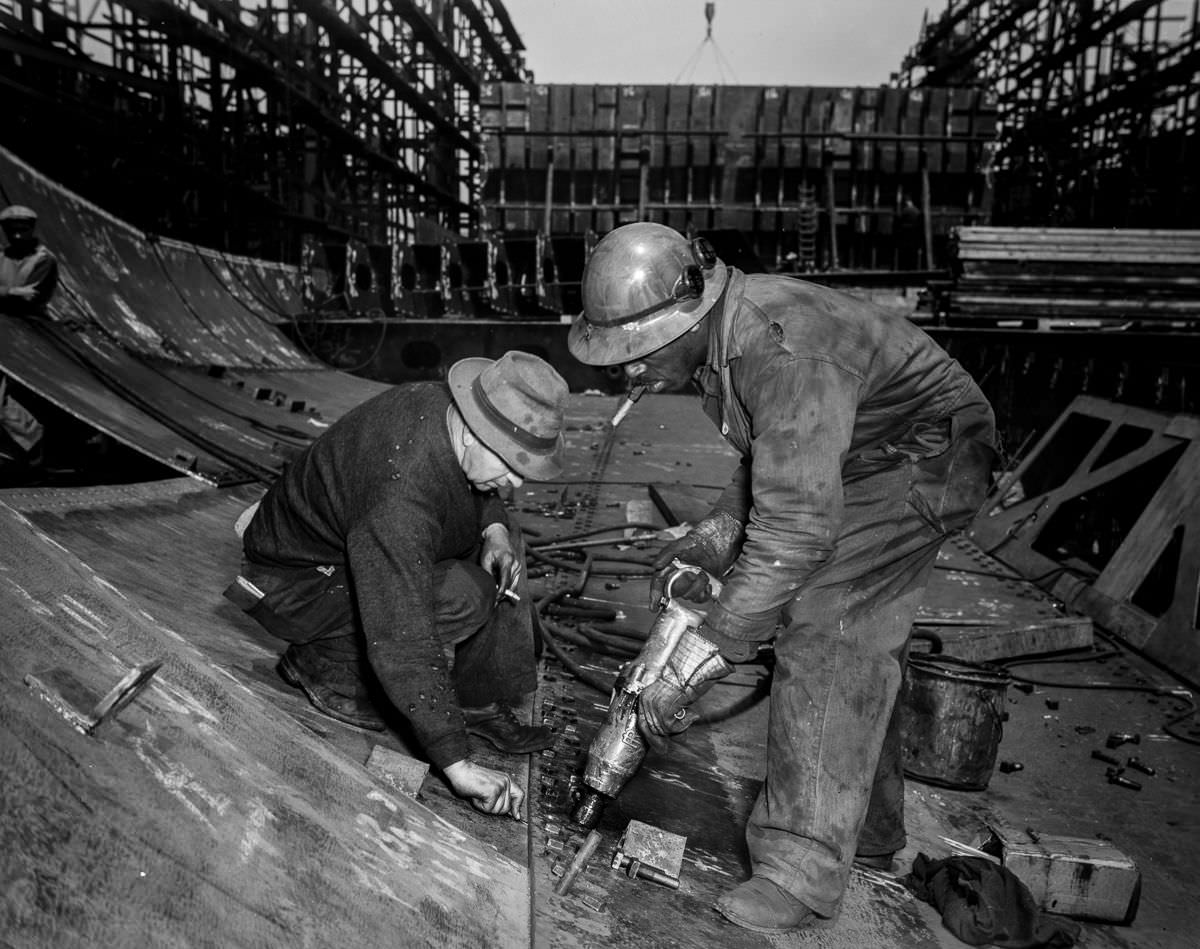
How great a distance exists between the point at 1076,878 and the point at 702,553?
4.29 feet

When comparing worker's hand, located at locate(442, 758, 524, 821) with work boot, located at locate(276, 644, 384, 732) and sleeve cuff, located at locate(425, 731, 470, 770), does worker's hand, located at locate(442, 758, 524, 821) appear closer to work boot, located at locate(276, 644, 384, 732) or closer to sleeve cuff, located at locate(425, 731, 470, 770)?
sleeve cuff, located at locate(425, 731, 470, 770)

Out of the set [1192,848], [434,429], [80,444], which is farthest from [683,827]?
[80,444]

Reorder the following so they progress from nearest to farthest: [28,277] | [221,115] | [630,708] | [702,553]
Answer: [630,708], [702,553], [28,277], [221,115]

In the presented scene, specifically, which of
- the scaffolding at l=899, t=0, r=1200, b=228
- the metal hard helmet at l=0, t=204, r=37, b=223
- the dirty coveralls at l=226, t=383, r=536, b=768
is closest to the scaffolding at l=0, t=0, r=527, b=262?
the metal hard helmet at l=0, t=204, r=37, b=223

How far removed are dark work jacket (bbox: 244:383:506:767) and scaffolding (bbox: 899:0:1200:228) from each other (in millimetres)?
17295

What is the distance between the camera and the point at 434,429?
2.42 metres

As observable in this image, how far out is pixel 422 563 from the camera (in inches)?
89.8

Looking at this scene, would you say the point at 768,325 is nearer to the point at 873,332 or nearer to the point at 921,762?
the point at 873,332

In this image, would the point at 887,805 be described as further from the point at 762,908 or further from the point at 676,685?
the point at 676,685

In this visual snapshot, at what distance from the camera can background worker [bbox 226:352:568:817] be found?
2.22 metres

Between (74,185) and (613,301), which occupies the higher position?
(74,185)

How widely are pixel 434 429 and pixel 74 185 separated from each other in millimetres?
12774

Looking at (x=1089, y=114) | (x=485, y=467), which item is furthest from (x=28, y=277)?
(x=1089, y=114)

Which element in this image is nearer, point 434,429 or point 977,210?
point 434,429
